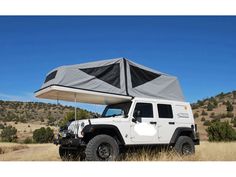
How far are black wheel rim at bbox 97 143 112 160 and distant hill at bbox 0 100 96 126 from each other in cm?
4202

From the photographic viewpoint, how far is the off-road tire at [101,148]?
8.17m

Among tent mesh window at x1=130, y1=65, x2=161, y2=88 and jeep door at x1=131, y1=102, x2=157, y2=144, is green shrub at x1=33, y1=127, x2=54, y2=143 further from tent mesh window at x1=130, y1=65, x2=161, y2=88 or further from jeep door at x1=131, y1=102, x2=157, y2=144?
jeep door at x1=131, y1=102, x2=157, y2=144

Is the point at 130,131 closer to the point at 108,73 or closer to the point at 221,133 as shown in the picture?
the point at 108,73

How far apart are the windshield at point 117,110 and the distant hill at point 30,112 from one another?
40.0 m

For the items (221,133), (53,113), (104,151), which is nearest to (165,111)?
(104,151)

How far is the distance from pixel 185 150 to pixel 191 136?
2.27 feet

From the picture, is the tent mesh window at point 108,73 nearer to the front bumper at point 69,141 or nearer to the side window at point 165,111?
the side window at point 165,111

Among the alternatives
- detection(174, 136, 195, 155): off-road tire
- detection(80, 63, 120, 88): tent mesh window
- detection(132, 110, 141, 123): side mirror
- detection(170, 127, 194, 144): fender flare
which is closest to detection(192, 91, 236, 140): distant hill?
detection(170, 127, 194, 144): fender flare

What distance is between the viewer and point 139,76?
10156 mm

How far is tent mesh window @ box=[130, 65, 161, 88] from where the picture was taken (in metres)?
9.96

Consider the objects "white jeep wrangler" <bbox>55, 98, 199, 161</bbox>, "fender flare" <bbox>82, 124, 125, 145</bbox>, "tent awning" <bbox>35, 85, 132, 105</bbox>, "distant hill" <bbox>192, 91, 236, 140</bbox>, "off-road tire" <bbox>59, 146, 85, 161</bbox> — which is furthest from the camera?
"distant hill" <bbox>192, 91, 236, 140</bbox>

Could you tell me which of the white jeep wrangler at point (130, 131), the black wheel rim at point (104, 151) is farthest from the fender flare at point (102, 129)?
the black wheel rim at point (104, 151)

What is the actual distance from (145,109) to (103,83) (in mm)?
1517

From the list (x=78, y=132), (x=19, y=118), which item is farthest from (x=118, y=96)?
(x=19, y=118)
